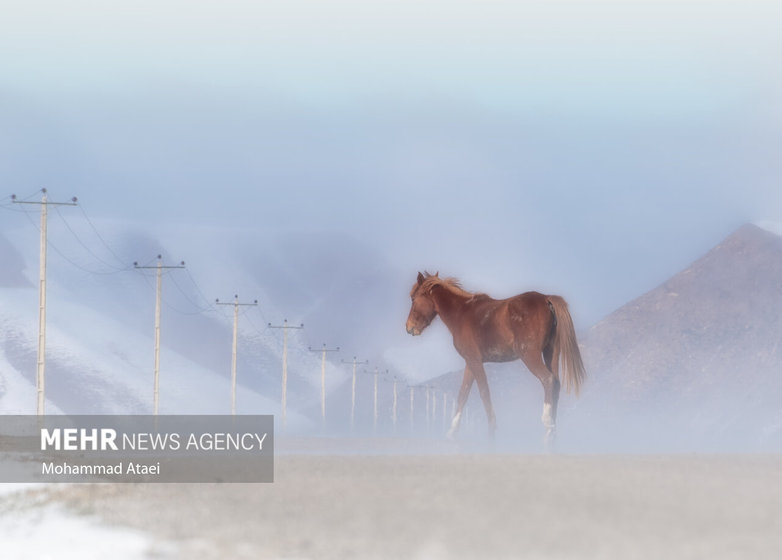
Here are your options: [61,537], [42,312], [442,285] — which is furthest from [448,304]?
[42,312]

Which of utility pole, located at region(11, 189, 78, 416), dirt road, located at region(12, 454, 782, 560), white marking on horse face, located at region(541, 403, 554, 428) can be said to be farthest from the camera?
utility pole, located at region(11, 189, 78, 416)

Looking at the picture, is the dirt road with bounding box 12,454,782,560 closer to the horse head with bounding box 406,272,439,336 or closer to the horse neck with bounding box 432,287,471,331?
the horse neck with bounding box 432,287,471,331

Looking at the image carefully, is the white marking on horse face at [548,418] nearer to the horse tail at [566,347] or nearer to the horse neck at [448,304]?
the horse tail at [566,347]

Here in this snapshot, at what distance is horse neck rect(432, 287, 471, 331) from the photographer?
38781 mm

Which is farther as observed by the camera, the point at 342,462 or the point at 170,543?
the point at 342,462

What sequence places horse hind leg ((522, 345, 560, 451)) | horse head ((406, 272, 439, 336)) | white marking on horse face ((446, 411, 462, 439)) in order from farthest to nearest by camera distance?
horse head ((406, 272, 439, 336)) < white marking on horse face ((446, 411, 462, 439)) < horse hind leg ((522, 345, 560, 451))

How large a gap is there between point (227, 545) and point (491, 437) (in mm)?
17410

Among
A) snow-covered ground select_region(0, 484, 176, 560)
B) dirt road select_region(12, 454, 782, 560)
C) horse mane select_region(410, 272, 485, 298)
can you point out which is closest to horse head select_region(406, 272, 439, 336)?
horse mane select_region(410, 272, 485, 298)

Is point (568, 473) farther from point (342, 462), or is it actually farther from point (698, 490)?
point (342, 462)

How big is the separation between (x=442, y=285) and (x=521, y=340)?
13.2 ft

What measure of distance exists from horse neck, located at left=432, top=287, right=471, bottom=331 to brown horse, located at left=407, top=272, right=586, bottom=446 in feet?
0.13

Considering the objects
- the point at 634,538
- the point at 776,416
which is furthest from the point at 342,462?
the point at 776,416

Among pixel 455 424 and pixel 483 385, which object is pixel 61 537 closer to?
pixel 483 385

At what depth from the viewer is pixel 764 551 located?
19188 mm
